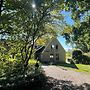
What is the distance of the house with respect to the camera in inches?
2251

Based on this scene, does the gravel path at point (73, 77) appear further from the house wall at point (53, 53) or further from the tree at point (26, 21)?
the house wall at point (53, 53)

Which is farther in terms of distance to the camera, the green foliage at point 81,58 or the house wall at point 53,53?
the house wall at point 53,53

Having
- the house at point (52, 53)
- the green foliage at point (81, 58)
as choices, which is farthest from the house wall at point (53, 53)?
the green foliage at point (81, 58)

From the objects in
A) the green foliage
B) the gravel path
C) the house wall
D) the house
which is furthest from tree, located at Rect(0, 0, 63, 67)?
the house wall

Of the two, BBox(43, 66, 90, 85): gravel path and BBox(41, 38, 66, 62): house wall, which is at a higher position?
BBox(41, 38, 66, 62): house wall

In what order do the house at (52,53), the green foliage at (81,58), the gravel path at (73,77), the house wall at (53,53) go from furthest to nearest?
the house wall at (53,53)
the house at (52,53)
the green foliage at (81,58)
the gravel path at (73,77)

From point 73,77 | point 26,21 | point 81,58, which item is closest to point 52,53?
point 81,58

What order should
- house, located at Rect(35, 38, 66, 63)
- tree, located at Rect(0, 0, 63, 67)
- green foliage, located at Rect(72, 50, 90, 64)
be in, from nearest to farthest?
tree, located at Rect(0, 0, 63, 67) < green foliage, located at Rect(72, 50, 90, 64) < house, located at Rect(35, 38, 66, 63)

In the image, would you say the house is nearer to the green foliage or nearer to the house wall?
the house wall

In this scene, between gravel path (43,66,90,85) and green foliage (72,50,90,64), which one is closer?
gravel path (43,66,90,85)

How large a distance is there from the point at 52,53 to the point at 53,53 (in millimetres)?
305

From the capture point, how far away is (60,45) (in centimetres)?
5912

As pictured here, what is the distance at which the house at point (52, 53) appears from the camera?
188ft

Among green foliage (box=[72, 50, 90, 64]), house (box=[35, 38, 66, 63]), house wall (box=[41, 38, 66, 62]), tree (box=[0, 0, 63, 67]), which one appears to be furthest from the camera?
house wall (box=[41, 38, 66, 62])
